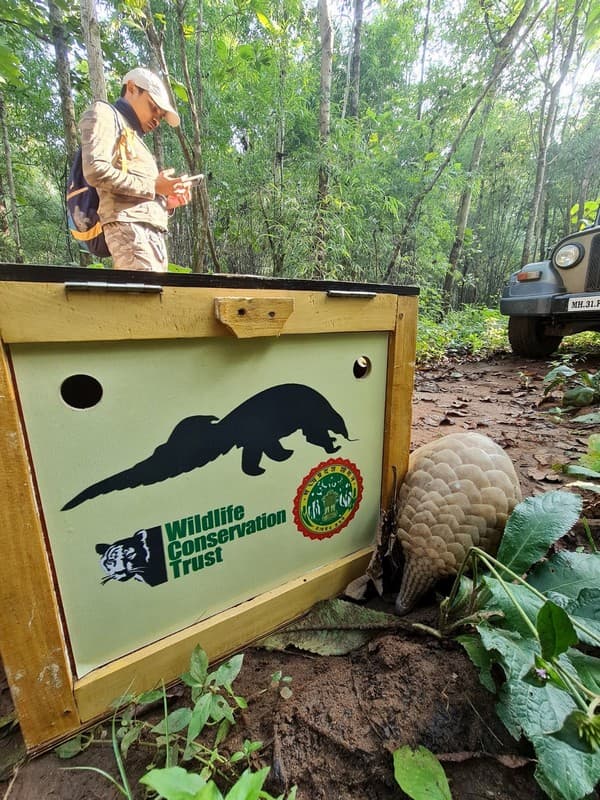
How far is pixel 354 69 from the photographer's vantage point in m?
6.86

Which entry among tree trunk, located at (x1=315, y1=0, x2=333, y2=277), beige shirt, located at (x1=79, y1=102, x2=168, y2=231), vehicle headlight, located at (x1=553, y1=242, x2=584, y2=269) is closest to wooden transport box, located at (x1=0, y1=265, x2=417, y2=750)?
beige shirt, located at (x1=79, y1=102, x2=168, y2=231)

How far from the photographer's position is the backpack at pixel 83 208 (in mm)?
1509

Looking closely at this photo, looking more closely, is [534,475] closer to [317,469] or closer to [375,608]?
[375,608]

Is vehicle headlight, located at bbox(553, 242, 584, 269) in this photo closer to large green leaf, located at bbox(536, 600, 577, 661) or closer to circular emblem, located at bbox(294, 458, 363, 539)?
circular emblem, located at bbox(294, 458, 363, 539)

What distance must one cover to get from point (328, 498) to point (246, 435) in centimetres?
29

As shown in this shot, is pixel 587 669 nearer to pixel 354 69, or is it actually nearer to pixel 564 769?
pixel 564 769

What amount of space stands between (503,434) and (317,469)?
4.63 ft

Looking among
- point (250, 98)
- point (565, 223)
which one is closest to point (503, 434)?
point (250, 98)

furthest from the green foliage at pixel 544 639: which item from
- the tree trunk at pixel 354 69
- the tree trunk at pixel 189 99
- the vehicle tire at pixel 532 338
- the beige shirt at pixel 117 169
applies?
the tree trunk at pixel 354 69

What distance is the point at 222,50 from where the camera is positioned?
4484 millimetres

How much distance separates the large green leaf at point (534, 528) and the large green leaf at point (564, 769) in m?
0.29

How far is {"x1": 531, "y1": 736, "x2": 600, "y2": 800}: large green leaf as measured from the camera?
0.52 metres

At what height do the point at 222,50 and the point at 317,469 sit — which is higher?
the point at 222,50

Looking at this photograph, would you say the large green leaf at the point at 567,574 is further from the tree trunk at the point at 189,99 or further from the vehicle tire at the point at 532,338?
the vehicle tire at the point at 532,338
